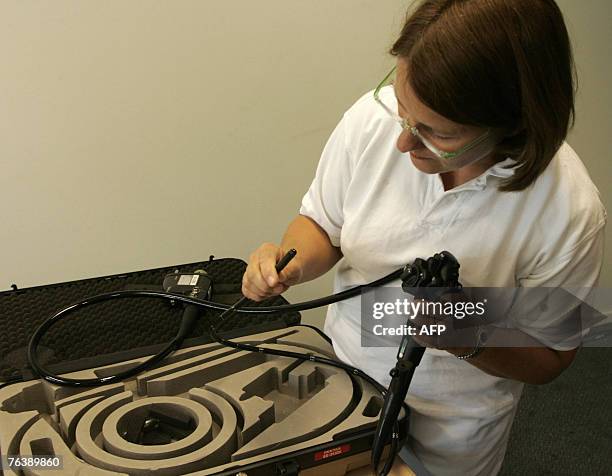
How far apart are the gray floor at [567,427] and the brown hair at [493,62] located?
1323 millimetres

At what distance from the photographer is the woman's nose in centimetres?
74

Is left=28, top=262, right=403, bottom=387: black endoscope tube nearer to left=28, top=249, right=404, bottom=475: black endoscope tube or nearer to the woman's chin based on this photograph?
left=28, top=249, right=404, bottom=475: black endoscope tube

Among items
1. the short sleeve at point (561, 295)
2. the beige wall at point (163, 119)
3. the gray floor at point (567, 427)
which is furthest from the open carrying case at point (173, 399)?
the gray floor at point (567, 427)

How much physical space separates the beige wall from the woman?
534 mm

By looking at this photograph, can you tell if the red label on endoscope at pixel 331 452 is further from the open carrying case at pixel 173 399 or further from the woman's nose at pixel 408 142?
the woman's nose at pixel 408 142

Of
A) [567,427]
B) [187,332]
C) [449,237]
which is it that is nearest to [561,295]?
[449,237]

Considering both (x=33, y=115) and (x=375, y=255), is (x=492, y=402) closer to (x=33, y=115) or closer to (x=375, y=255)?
(x=375, y=255)

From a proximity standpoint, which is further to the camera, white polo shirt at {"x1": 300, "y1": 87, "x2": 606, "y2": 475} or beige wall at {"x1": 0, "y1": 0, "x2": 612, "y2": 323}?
beige wall at {"x1": 0, "y1": 0, "x2": 612, "y2": 323}

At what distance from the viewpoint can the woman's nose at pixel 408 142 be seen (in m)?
0.74

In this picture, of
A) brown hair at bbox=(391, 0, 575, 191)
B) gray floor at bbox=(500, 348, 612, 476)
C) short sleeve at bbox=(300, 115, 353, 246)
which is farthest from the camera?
gray floor at bbox=(500, 348, 612, 476)

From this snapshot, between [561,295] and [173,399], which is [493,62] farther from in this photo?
[173,399]

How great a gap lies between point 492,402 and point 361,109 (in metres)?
0.47

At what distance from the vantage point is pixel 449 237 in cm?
83

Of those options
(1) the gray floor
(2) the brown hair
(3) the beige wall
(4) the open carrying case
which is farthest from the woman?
(1) the gray floor
